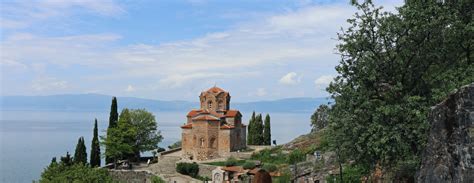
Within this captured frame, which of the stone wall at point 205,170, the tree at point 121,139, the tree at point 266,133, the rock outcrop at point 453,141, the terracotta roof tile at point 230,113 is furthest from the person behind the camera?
the tree at point 266,133

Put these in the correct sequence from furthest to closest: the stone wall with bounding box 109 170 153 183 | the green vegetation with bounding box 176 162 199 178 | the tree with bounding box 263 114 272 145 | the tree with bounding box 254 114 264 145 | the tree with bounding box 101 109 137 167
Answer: the tree with bounding box 263 114 272 145 → the tree with bounding box 254 114 264 145 → the tree with bounding box 101 109 137 167 → the green vegetation with bounding box 176 162 199 178 → the stone wall with bounding box 109 170 153 183

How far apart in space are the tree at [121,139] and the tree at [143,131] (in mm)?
1045

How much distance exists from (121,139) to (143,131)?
3761mm

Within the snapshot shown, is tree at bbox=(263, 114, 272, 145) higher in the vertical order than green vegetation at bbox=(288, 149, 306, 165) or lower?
higher

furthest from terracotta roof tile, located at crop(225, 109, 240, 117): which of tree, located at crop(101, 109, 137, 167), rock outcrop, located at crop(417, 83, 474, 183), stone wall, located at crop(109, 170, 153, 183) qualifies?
rock outcrop, located at crop(417, 83, 474, 183)

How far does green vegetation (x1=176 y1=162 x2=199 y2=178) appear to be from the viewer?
118 feet

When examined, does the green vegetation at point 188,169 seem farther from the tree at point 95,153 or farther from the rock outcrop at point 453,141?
the rock outcrop at point 453,141

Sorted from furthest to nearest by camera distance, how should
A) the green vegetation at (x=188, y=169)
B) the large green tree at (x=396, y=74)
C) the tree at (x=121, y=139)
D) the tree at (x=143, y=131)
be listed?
the tree at (x=143, y=131), the tree at (x=121, y=139), the green vegetation at (x=188, y=169), the large green tree at (x=396, y=74)

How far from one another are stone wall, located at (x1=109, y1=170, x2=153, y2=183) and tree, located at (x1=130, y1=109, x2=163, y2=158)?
29.1 ft

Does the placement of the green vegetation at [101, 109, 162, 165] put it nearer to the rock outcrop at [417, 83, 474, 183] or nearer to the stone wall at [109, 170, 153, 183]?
the stone wall at [109, 170, 153, 183]

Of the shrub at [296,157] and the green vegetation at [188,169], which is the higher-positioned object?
the shrub at [296,157]

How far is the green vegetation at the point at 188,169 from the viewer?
35.9 metres

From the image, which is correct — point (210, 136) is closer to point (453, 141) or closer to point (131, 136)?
point (131, 136)

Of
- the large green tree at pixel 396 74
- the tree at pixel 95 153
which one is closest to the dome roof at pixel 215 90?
the tree at pixel 95 153
